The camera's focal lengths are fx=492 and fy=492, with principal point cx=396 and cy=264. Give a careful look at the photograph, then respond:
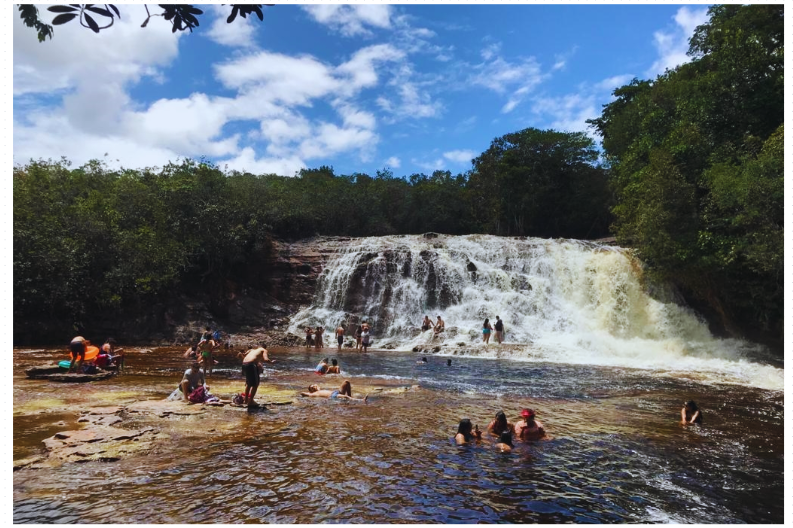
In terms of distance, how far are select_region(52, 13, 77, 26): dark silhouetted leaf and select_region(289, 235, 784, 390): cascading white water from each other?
16909 millimetres

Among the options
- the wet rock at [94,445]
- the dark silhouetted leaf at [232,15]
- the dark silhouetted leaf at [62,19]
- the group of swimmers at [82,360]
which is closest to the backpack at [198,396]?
the wet rock at [94,445]

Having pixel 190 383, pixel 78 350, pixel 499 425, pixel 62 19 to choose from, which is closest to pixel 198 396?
pixel 190 383

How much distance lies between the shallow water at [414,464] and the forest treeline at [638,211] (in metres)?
9.31

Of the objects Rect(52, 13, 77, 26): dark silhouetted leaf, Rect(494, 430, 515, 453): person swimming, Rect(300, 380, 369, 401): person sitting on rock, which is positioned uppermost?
Rect(52, 13, 77, 26): dark silhouetted leaf

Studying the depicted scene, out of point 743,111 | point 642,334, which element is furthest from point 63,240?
point 743,111

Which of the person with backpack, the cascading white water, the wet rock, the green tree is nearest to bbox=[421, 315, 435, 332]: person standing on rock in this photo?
the cascading white water

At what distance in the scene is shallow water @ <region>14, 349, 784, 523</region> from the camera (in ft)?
16.0

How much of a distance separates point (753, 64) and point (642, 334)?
480 inches

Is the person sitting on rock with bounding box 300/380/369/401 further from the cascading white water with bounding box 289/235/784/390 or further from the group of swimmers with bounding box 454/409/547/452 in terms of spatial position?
the cascading white water with bounding box 289/235/784/390

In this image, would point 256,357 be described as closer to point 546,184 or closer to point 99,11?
point 99,11

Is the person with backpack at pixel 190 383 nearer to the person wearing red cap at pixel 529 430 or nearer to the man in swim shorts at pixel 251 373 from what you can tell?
the man in swim shorts at pixel 251 373

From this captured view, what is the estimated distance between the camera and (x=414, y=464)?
628 cm

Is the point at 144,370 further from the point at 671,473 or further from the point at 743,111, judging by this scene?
the point at 743,111

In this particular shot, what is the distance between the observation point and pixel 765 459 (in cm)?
673
